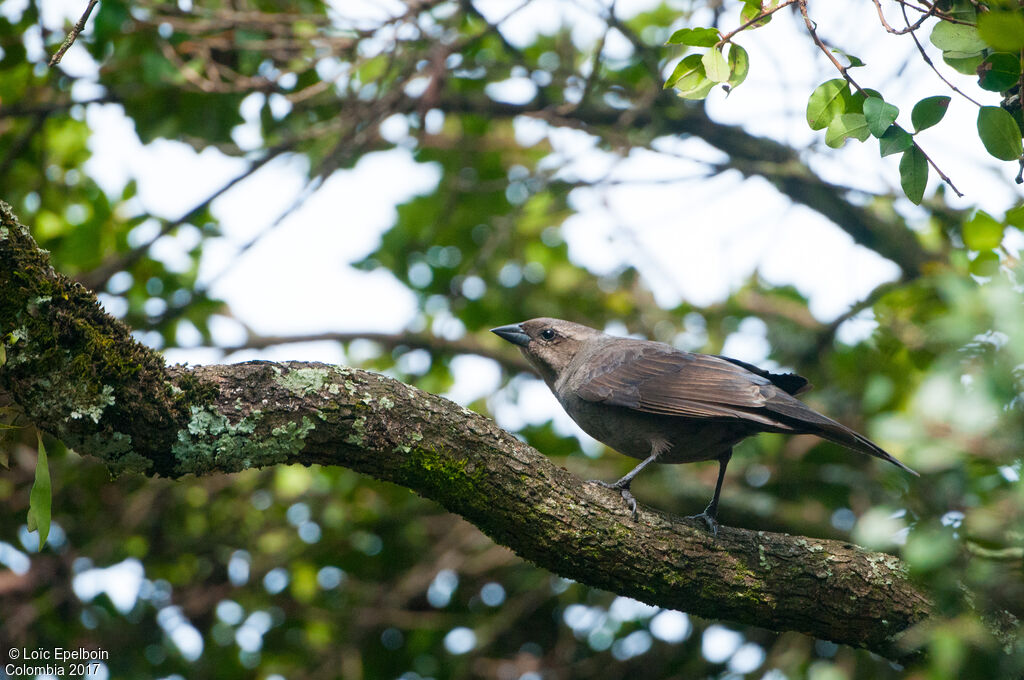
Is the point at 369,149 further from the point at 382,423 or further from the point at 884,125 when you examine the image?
the point at 884,125

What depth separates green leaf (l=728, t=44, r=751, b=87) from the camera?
2.68 metres

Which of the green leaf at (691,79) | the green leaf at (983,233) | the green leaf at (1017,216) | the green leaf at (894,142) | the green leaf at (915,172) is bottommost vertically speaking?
the green leaf at (983,233)

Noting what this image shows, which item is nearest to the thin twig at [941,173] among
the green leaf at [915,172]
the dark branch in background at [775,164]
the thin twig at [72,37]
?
the green leaf at [915,172]

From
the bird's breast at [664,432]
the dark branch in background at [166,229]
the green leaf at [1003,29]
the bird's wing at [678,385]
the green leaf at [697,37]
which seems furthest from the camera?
the dark branch in background at [166,229]

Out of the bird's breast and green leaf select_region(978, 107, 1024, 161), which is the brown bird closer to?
the bird's breast

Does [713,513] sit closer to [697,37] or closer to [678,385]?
[678,385]

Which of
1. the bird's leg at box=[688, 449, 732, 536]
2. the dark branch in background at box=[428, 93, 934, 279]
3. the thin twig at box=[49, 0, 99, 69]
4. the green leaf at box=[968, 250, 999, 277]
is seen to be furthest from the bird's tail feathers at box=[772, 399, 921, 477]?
the thin twig at box=[49, 0, 99, 69]

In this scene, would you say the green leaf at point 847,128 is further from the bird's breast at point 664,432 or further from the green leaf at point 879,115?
the bird's breast at point 664,432

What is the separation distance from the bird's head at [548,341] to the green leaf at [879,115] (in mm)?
2995

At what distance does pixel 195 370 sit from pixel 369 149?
13.6 ft

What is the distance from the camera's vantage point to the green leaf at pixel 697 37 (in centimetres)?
257

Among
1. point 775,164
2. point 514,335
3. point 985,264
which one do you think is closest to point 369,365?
point 514,335

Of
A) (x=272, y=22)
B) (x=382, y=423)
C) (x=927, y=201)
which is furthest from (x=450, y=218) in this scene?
(x=382, y=423)

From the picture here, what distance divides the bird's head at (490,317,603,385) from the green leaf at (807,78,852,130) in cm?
285
